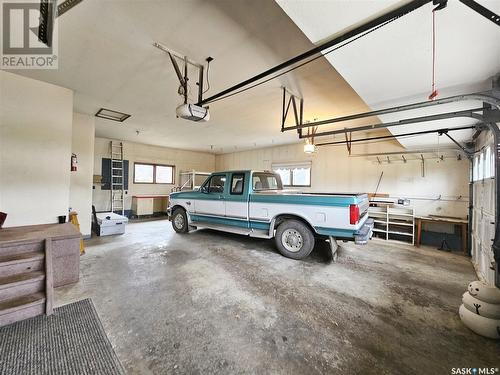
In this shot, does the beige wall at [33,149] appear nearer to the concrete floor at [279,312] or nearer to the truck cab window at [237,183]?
the concrete floor at [279,312]

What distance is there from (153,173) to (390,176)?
9.44m

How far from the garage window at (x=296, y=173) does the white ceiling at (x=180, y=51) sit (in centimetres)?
338

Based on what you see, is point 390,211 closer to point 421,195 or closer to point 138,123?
point 421,195

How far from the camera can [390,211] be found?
5.74 metres

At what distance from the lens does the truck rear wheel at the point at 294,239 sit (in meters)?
3.64

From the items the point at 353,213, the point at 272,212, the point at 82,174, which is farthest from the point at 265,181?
the point at 82,174

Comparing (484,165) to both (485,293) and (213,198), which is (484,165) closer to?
(485,293)

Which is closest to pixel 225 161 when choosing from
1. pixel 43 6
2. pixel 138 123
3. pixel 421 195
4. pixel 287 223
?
pixel 138 123

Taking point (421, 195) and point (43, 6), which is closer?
point (43, 6)

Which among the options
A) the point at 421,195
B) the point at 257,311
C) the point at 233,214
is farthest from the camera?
the point at 421,195

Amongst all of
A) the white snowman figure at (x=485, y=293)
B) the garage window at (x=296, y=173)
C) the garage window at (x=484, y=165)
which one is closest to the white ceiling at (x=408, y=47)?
the garage window at (x=484, y=165)

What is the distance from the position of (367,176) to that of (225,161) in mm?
7132

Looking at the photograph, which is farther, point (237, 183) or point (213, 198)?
point (213, 198)

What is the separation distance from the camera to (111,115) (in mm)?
5199
